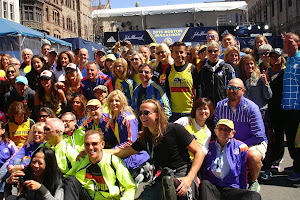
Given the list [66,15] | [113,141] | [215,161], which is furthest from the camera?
[66,15]

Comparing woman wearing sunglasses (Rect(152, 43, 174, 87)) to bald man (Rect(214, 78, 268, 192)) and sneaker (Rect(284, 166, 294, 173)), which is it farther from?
sneaker (Rect(284, 166, 294, 173))

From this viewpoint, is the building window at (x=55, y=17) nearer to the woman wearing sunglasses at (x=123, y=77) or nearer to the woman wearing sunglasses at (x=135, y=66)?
the woman wearing sunglasses at (x=135, y=66)

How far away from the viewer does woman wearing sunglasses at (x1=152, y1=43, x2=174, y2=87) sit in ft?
18.4

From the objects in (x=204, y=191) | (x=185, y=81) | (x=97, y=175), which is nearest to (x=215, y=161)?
(x=204, y=191)

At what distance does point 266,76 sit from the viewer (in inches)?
202

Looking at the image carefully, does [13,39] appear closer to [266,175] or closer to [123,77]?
[123,77]

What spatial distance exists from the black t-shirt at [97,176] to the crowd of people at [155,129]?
0.4 inches

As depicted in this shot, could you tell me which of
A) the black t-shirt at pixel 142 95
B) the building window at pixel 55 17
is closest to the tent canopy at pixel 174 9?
the black t-shirt at pixel 142 95

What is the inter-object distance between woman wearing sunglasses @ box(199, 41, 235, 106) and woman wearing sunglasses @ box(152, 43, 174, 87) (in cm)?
73

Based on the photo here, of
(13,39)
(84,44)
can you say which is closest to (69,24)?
(84,44)

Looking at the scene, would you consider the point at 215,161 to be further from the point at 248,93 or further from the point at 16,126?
the point at 16,126

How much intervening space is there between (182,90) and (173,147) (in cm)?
188

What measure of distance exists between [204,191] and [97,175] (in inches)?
47.6

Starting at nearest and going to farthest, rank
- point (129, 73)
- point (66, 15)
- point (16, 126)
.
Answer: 1. point (16, 126)
2. point (129, 73)
3. point (66, 15)
